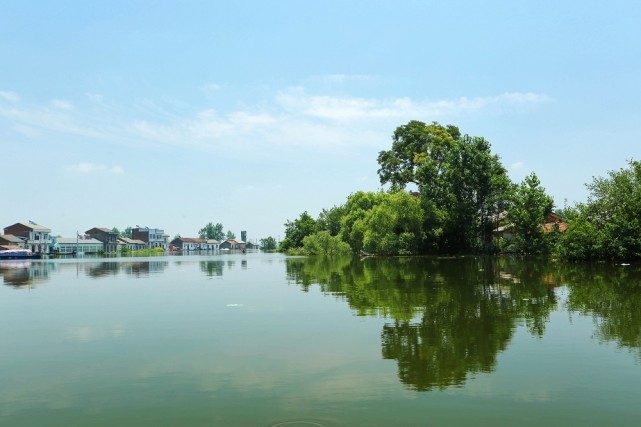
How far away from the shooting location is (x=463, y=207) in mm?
61438

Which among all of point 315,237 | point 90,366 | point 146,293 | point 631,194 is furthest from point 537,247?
point 90,366

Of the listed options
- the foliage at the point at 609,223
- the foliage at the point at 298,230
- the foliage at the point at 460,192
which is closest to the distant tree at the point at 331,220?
the foliage at the point at 298,230

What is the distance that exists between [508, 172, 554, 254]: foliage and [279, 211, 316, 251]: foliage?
56.9 m

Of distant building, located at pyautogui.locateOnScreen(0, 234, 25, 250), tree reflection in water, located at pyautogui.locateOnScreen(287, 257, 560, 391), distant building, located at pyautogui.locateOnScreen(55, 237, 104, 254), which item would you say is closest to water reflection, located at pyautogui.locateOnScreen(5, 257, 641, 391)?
tree reflection in water, located at pyautogui.locateOnScreen(287, 257, 560, 391)

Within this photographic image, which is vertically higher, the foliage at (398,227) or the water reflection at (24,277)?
the foliage at (398,227)

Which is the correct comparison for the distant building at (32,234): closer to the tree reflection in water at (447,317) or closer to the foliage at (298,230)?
the foliage at (298,230)

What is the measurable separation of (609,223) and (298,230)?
261 feet

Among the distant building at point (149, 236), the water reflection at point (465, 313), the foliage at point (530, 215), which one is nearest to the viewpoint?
the water reflection at point (465, 313)

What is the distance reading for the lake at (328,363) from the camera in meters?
6.61

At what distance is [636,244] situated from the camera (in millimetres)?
39969

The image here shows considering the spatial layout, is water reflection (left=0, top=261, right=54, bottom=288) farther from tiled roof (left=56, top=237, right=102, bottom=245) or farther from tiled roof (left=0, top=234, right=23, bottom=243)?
tiled roof (left=56, top=237, right=102, bottom=245)

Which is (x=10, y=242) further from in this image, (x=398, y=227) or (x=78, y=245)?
(x=398, y=227)

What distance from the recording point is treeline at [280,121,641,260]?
152ft

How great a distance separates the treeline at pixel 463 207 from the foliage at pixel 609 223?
10cm
